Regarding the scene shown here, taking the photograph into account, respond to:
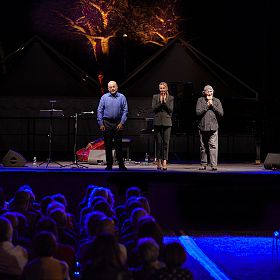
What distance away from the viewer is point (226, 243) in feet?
36.5

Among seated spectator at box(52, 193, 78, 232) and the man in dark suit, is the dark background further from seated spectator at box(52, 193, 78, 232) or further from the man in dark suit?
seated spectator at box(52, 193, 78, 232)

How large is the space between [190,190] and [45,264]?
716 centimetres

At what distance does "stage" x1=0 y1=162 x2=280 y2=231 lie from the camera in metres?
11.4

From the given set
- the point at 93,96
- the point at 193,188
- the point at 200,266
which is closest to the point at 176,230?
the point at 193,188

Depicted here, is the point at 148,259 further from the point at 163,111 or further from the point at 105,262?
the point at 163,111

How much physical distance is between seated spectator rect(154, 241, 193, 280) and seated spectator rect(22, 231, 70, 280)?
0.74m

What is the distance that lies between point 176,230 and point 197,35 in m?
16.7

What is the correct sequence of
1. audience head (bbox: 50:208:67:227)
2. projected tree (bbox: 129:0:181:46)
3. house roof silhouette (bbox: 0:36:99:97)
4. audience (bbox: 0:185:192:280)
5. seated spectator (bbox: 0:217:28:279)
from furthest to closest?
projected tree (bbox: 129:0:181:46)
house roof silhouette (bbox: 0:36:99:97)
audience head (bbox: 50:208:67:227)
seated spectator (bbox: 0:217:28:279)
audience (bbox: 0:185:192:280)

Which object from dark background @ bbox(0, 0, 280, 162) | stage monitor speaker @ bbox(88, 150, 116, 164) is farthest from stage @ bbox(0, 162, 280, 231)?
dark background @ bbox(0, 0, 280, 162)

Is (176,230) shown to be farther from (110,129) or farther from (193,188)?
(110,129)

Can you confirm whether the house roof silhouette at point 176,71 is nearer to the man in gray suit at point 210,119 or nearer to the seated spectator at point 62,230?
the man in gray suit at point 210,119

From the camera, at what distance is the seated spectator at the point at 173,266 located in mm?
4680

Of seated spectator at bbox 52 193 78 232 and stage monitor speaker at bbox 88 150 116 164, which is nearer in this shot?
seated spectator at bbox 52 193 78 232

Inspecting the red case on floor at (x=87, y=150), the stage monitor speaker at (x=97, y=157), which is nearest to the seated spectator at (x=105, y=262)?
the stage monitor speaker at (x=97, y=157)
